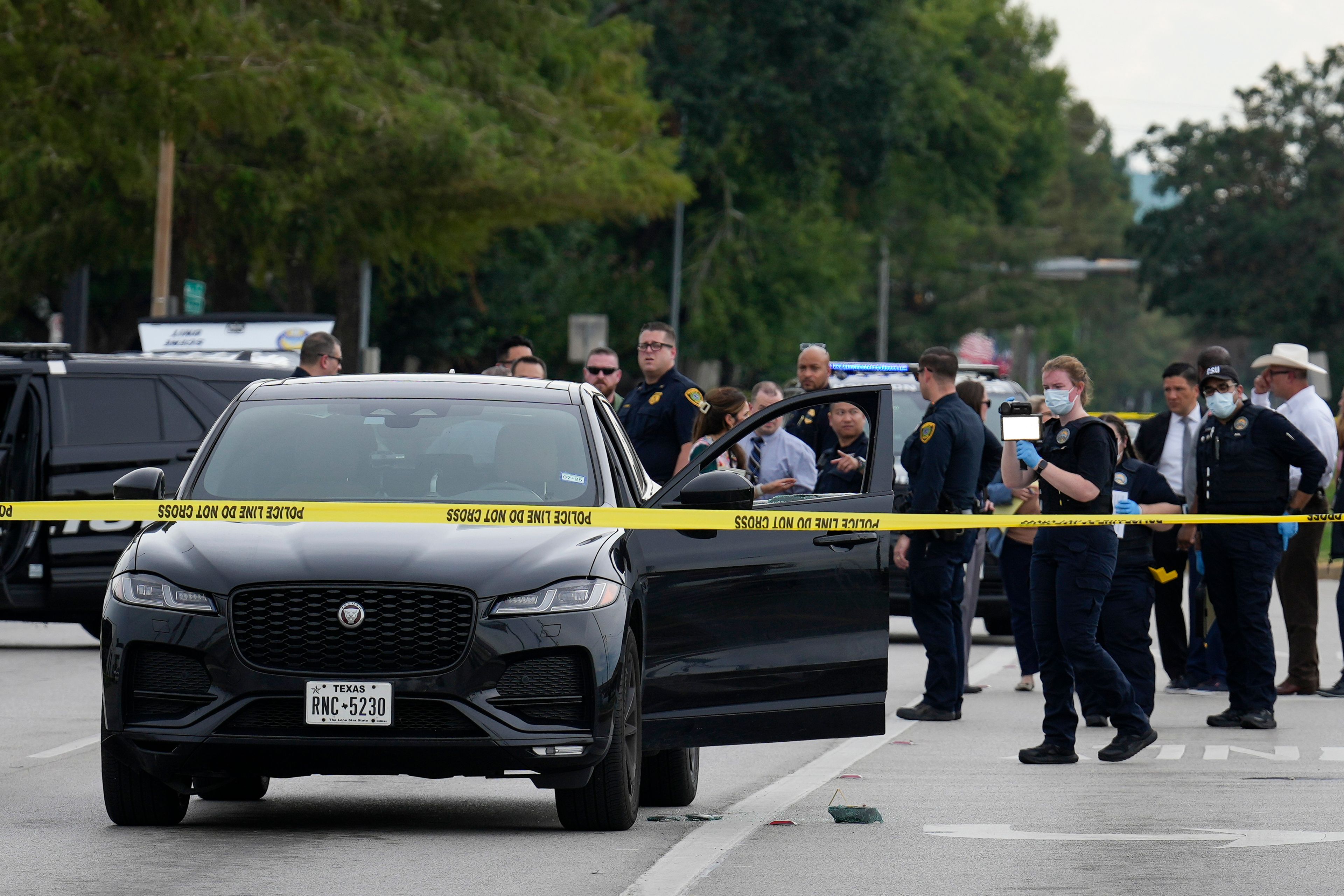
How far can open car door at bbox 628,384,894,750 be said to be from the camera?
8.41 metres

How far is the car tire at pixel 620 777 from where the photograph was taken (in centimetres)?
795

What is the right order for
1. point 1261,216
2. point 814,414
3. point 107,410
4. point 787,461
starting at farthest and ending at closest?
1. point 1261,216
2. point 107,410
3. point 814,414
4. point 787,461

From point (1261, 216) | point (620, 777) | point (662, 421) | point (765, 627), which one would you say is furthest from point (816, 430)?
point (1261, 216)

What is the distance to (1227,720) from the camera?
40.5ft

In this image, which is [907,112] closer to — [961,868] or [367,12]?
[367,12]

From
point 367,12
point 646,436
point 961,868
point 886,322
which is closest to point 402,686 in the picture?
point 961,868

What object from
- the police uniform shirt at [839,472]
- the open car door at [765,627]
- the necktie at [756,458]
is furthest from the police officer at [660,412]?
the open car door at [765,627]

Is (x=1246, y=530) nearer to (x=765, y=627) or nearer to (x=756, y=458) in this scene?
(x=756, y=458)

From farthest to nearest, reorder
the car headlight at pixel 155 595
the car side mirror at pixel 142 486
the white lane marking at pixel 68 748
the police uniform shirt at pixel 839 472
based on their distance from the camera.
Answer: the police uniform shirt at pixel 839 472
the white lane marking at pixel 68 748
the car side mirror at pixel 142 486
the car headlight at pixel 155 595

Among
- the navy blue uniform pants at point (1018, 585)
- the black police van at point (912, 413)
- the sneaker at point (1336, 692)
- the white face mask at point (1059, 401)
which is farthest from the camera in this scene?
the black police van at point (912, 413)

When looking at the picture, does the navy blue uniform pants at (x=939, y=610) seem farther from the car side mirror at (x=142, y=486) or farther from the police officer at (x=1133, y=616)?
the car side mirror at (x=142, y=486)

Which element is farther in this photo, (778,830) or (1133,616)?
(1133,616)

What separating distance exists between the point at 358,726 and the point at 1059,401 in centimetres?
412

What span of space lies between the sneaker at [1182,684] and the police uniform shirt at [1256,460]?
7.30ft
